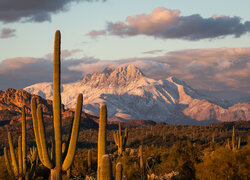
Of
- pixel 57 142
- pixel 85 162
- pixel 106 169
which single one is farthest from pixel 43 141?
pixel 85 162

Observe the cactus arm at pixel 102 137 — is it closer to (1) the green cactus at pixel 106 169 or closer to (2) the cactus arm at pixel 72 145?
(2) the cactus arm at pixel 72 145

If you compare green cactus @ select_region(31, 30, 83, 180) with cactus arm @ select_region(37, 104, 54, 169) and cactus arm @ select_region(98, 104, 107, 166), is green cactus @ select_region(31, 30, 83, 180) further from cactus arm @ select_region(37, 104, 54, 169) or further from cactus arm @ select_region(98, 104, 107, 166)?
cactus arm @ select_region(98, 104, 107, 166)

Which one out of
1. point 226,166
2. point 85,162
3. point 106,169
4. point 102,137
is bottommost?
point 85,162

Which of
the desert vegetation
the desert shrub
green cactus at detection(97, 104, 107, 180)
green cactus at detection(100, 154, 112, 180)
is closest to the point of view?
green cactus at detection(100, 154, 112, 180)

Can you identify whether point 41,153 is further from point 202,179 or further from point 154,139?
point 154,139

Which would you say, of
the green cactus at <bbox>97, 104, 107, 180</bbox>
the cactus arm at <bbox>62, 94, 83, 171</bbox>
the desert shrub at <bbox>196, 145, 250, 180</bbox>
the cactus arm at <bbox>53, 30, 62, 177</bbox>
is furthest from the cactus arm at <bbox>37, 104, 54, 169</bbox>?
the desert shrub at <bbox>196, 145, 250, 180</bbox>

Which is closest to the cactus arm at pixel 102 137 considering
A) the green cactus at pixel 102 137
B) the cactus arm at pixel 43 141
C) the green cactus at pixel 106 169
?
the green cactus at pixel 102 137

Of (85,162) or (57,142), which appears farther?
(85,162)

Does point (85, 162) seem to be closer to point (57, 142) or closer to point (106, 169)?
point (57, 142)

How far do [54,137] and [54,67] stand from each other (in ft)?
8.90

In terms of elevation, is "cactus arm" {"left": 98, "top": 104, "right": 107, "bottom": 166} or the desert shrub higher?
"cactus arm" {"left": 98, "top": 104, "right": 107, "bottom": 166}

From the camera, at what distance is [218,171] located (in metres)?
29.2

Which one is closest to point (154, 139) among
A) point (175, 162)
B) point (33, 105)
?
point (175, 162)

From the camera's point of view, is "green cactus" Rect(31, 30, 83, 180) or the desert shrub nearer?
"green cactus" Rect(31, 30, 83, 180)
